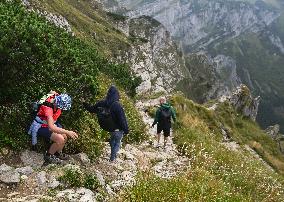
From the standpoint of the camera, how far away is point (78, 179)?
42.0 ft

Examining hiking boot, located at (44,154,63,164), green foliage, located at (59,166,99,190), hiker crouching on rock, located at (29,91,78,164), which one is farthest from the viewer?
hiking boot, located at (44,154,63,164)

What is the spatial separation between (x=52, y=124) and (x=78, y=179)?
1576 mm

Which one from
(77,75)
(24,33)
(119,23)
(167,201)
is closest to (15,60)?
(24,33)

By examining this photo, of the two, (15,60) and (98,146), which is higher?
(15,60)

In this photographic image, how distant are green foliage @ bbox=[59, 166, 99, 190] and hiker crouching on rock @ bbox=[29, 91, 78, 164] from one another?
94 centimetres

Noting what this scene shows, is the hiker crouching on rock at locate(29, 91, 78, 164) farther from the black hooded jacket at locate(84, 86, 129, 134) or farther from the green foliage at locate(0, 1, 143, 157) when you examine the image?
the black hooded jacket at locate(84, 86, 129, 134)

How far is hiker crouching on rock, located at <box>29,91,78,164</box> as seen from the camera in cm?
1287

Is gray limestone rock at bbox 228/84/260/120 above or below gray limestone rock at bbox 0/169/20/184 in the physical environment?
above

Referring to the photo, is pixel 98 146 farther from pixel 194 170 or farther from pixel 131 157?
pixel 194 170

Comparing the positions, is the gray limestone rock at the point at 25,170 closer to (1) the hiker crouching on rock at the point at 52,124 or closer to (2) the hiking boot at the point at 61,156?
(1) the hiker crouching on rock at the point at 52,124

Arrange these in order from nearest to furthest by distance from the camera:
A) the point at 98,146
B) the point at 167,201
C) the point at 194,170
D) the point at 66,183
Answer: the point at 167,201, the point at 66,183, the point at 194,170, the point at 98,146

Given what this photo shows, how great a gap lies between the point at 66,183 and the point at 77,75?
4.14 m

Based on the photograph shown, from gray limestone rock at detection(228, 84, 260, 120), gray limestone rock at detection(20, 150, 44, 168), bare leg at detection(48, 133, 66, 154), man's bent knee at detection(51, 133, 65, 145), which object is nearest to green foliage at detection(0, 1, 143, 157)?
gray limestone rock at detection(20, 150, 44, 168)

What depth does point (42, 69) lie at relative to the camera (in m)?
14.1
